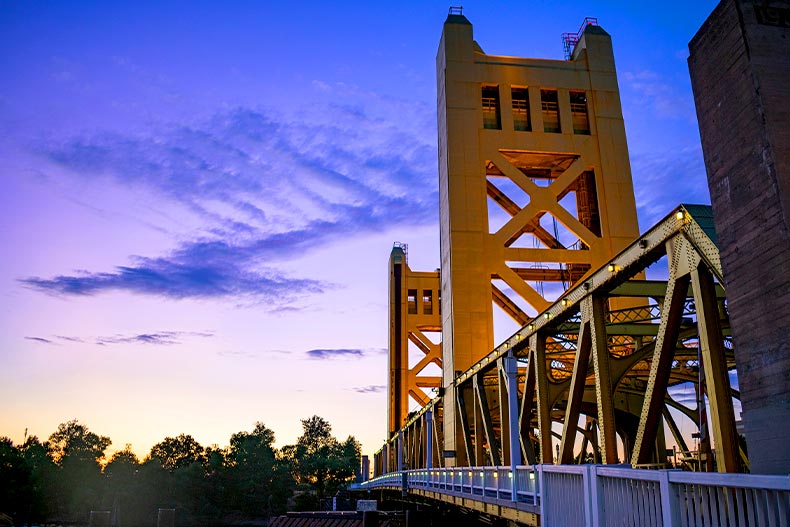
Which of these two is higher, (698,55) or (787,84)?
(698,55)

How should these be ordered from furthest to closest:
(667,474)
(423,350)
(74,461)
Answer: (74,461) < (423,350) < (667,474)

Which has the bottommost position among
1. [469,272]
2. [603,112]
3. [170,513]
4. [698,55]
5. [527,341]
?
[170,513]

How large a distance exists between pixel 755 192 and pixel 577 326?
13.4m

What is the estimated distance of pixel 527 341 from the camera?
19453 millimetres

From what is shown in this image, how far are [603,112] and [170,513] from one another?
4030cm

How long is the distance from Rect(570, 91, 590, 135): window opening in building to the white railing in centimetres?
3025

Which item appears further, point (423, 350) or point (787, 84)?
point (423, 350)

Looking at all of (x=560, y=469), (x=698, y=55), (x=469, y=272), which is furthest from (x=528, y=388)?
(x=469, y=272)

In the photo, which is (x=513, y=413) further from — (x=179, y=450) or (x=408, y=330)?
(x=179, y=450)

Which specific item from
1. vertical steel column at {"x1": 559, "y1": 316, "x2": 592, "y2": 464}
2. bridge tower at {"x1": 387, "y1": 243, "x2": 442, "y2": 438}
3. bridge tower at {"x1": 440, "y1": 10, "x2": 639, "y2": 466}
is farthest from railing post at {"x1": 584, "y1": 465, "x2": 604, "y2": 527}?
bridge tower at {"x1": 387, "y1": 243, "x2": 442, "y2": 438}

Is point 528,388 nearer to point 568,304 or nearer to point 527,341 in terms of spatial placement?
point 527,341

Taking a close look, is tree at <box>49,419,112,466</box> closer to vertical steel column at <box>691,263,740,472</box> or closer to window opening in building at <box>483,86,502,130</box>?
window opening in building at <box>483,86,502,130</box>

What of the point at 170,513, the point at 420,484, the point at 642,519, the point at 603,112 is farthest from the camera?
the point at 170,513

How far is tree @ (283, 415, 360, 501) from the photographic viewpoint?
131 m
